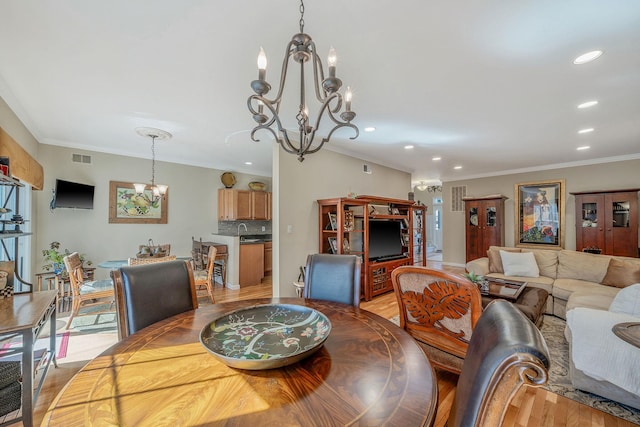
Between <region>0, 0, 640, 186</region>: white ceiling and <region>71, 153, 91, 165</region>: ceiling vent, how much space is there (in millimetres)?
405

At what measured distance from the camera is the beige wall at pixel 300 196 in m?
3.75

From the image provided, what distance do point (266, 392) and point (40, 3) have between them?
2.40 metres

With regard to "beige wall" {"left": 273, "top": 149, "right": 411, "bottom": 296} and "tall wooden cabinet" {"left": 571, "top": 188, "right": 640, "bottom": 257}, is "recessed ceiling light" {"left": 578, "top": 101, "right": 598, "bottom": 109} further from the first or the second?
"tall wooden cabinet" {"left": 571, "top": 188, "right": 640, "bottom": 257}

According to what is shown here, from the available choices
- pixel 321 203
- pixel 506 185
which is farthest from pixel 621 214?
pixel 321 203

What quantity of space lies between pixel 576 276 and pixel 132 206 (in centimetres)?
721

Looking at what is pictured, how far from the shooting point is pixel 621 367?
5.62ft

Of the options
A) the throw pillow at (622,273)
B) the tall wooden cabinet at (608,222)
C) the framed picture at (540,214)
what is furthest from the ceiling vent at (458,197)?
the throw pillow at (622,273)

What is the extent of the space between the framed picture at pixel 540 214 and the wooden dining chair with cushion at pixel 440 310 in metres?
5.85

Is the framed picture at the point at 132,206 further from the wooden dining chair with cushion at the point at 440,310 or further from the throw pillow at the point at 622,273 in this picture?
the throw pillow at the point at 622,273

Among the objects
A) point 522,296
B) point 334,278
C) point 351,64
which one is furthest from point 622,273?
point 351,64

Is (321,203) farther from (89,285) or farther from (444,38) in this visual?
(89,285)

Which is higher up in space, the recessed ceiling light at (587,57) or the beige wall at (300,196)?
the recessed ceiling light at (587,57)

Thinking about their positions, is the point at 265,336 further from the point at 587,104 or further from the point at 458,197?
the point at 458,197

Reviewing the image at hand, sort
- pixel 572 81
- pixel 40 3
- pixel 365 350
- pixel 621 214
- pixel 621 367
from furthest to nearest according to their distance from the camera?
pixel 621 214, pixel 572 81, pixel 621 367, pixel 40 3, pixel 365 350
